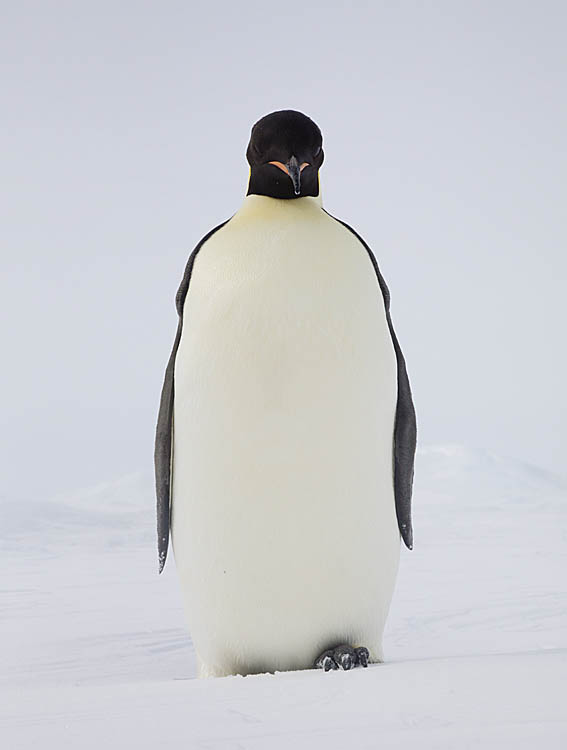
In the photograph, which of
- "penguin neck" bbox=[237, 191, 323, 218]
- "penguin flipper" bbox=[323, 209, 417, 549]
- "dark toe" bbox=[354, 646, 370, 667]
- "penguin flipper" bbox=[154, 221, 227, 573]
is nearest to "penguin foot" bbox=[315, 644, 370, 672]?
"dark toe" bbox=[354, 646, 370, 667]

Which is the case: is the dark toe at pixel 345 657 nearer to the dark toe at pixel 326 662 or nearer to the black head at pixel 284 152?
the dark toe at pixel 326 662

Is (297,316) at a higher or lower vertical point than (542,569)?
higher

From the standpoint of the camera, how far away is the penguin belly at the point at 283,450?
85.6 inches

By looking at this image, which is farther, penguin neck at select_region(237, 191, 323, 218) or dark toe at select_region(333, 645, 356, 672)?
penguin neck at select_region(237, 191, 323, 218)

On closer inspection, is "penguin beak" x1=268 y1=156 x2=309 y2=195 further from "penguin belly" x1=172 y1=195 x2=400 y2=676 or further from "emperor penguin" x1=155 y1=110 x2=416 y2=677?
"penguin belly" x1=172 y1=195 x2=400 y2=676

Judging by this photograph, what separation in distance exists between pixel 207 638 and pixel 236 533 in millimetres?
343

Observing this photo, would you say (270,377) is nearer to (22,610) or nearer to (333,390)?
(333,390)

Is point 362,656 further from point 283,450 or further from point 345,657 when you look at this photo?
point 283,450

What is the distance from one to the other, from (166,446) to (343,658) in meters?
0.70

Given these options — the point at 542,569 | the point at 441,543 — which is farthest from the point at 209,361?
the point at 441,543

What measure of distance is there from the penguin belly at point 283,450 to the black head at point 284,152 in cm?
11

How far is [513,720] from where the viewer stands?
1.48 m

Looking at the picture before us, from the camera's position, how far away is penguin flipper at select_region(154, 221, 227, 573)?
7.88 feet

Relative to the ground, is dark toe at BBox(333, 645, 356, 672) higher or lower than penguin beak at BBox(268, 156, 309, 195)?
lower
